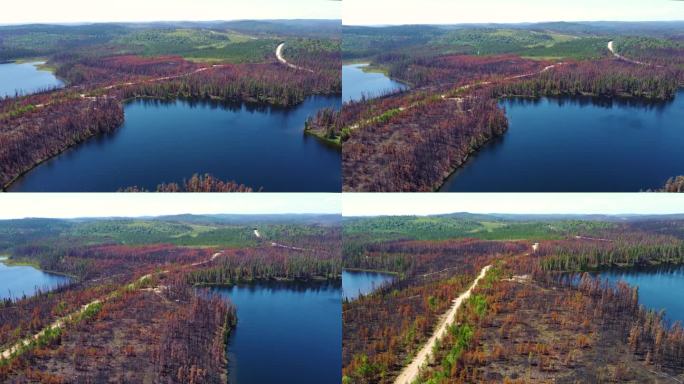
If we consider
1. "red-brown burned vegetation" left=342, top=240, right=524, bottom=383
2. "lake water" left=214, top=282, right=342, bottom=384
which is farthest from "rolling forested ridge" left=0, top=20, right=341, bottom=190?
"red-brown burned vegetation" left=342, top=240, right=524, bottom=383

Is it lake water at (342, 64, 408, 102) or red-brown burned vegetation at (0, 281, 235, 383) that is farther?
lake water at (342, 64, 408, 102)

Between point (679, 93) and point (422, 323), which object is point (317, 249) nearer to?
point (422, 323)

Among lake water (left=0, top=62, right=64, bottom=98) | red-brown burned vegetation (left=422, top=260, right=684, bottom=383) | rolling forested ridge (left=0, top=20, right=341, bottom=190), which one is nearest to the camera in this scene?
red-brown burned vegetation (left=422, top=260, right=684, bottom=383)

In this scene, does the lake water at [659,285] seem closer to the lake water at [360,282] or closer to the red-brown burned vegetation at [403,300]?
the red-brown burned vegetation at [403,300]

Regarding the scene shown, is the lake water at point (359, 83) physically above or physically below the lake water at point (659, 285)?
above

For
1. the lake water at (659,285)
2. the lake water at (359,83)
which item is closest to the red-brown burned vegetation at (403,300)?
the lake water at (659,285)

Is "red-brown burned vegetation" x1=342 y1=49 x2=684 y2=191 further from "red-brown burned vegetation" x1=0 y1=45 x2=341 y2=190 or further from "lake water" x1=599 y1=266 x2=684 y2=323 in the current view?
"lake water" x1=599 y1=266 x2=684 y2=323
